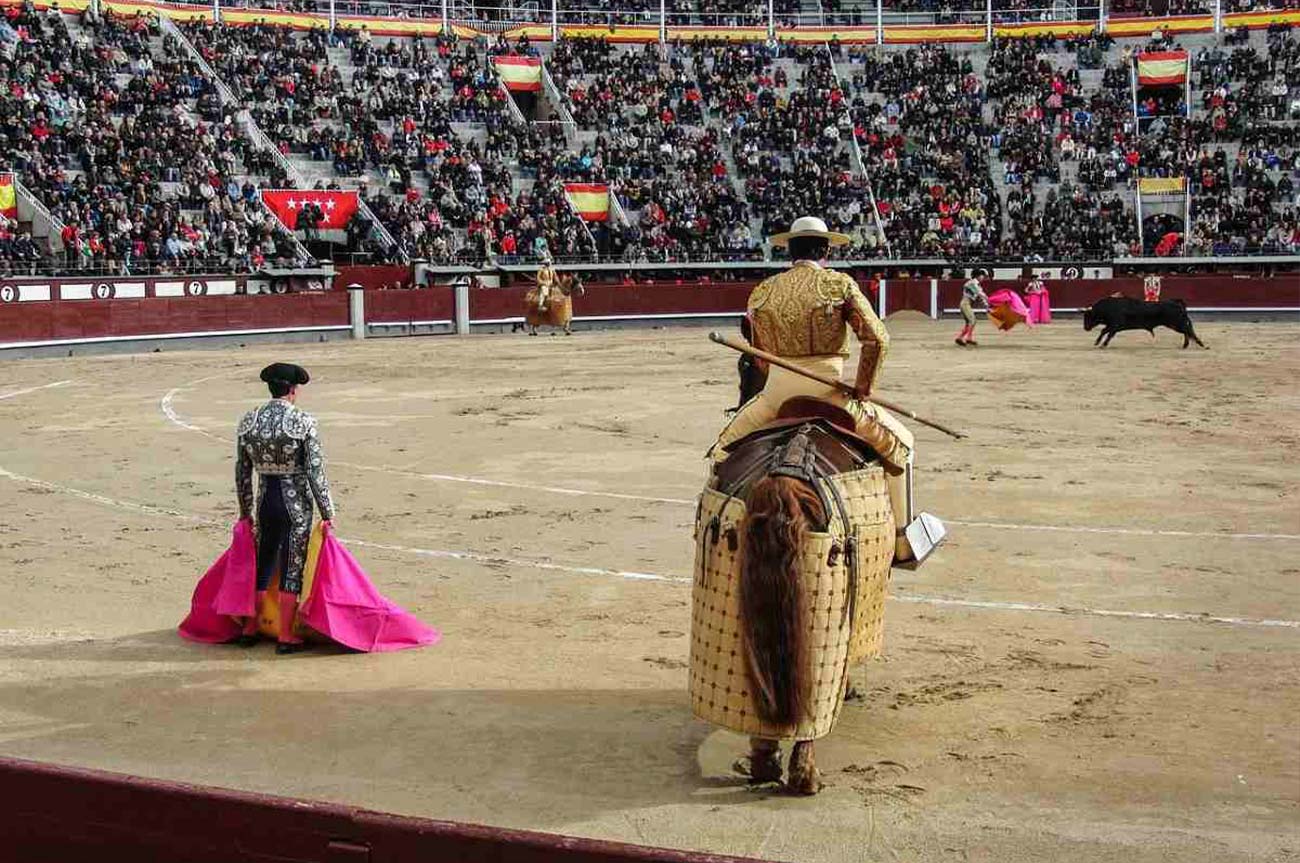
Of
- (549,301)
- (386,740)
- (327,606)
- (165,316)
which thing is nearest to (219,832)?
(386,740)

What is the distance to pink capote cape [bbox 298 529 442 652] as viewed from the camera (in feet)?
19.6

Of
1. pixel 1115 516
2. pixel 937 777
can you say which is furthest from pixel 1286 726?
pixel 1115 516

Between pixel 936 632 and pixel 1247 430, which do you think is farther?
pixel 1247 430

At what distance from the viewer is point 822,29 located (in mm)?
40312

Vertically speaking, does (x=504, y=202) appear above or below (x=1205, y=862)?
above

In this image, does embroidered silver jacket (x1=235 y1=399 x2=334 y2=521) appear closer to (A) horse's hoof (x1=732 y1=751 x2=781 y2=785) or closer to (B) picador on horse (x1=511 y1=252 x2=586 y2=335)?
(A) horse's hoof (x1=732 y1=751 x2=781 y2=785)

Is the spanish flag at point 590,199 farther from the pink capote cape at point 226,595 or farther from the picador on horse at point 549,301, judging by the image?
the pink capote cape at point 226,595

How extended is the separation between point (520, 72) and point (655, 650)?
3242 centimetres

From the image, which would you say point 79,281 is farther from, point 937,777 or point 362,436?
point 937,777

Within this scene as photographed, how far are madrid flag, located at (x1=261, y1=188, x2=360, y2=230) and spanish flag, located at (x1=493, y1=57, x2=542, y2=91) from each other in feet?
26.5

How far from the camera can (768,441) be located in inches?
182

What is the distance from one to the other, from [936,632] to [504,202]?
87.5ft

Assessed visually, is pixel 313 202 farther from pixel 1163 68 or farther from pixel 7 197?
pixel 1163 68

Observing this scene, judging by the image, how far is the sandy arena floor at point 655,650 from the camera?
13.8 ft
